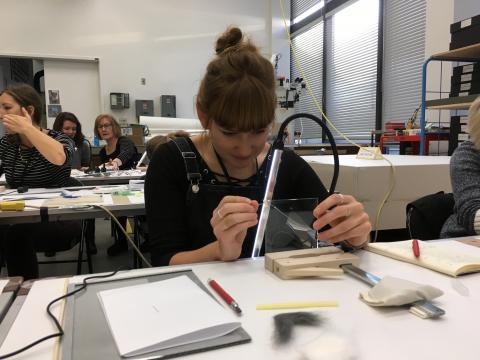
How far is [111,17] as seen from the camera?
5.70m

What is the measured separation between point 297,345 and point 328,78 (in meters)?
5.76

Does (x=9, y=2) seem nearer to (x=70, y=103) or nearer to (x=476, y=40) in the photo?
(x=70, y=103)

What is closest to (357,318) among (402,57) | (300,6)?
(402,57)

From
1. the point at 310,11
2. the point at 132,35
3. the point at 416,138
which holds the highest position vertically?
the point at 310,11

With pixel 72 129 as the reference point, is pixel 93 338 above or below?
below

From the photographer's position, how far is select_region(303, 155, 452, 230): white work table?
1.29 m

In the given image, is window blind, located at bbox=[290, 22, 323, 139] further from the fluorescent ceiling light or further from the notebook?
the notebook

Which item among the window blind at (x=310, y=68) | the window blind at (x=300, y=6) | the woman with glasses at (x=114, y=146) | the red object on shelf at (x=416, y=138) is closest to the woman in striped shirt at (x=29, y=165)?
the woman with glasses at (x=114, y=146)

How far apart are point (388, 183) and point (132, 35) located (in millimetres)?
5424

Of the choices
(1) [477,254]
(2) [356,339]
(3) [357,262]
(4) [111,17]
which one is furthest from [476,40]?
(4) [111,17]

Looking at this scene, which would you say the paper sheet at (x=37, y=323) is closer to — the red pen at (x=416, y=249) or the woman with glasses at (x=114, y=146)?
the red pen at (x=416, y=249)

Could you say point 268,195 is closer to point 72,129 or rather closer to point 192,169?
point 192,169

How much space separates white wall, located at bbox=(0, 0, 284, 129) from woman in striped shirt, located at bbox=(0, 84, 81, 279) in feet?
11.4

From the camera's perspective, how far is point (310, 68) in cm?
632
